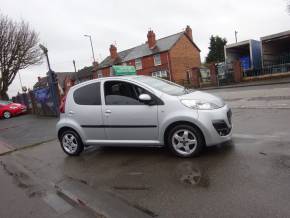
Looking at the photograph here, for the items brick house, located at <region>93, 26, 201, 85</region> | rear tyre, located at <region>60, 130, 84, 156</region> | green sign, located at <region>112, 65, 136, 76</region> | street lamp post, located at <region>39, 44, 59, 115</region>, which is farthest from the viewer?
brick house, located at <region>93, 26, 201, 85</region>

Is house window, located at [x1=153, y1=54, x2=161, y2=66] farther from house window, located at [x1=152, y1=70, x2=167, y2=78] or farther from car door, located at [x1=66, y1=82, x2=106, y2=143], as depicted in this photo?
car door, located at [x1=66, y1=82, x2=106, y2=143]

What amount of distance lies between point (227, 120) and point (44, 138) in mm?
6520

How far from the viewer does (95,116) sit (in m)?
5.87

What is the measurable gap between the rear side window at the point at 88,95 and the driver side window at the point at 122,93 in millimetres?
219

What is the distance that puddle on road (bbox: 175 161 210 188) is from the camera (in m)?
4.04

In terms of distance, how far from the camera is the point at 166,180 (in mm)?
4289

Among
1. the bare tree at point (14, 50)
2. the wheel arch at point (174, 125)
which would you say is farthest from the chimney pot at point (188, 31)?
the wheel arch at point (174, 125)

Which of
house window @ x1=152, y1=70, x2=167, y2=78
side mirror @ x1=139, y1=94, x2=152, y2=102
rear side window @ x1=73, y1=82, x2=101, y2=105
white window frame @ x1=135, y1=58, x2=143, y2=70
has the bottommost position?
side mirror @ x1=139, y1=94, x2=152, y2=102

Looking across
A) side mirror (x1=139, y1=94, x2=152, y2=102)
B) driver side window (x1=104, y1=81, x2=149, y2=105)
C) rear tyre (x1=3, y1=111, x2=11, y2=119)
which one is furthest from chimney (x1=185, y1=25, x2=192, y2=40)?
side mirror (x1=139, y1=94, x2=152, y2=102)

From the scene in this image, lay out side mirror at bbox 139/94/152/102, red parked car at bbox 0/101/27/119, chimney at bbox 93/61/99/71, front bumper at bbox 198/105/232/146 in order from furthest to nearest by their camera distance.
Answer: chimney at bbox 93/61/99/71
red parked car at bbox 0/101/27/119
side mirror at bbox 139/94/152/102
front bumper at bbox 198/105/232/146

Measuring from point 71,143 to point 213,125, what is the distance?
334 cm

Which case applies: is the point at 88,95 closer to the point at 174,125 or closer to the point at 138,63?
the point at 174,125

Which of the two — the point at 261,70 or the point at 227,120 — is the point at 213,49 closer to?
the point at 261,70

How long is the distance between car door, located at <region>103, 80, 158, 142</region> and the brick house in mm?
33613
